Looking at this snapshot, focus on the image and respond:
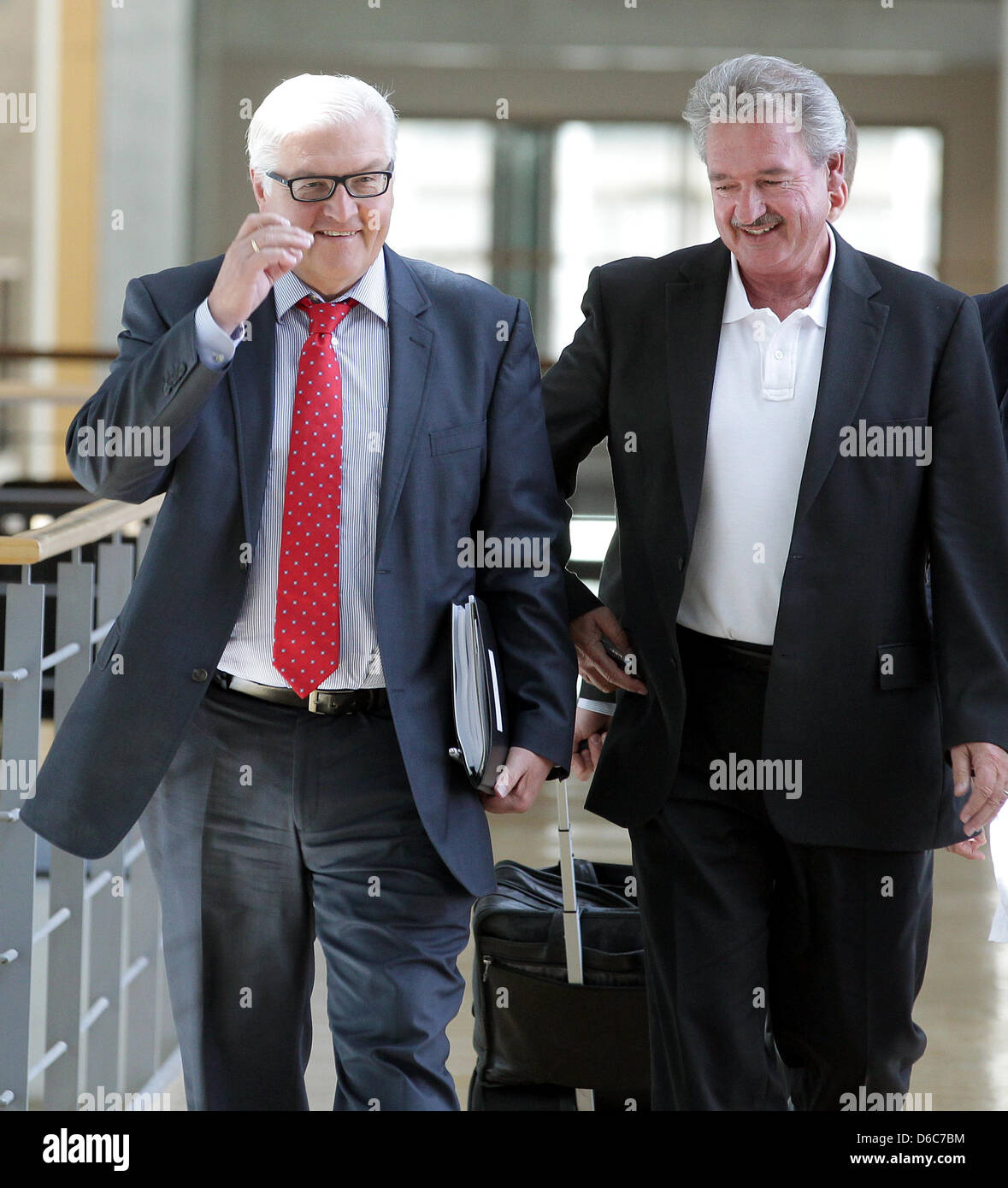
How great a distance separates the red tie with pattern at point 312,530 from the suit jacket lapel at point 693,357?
46 cm

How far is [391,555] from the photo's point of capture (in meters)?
1.80

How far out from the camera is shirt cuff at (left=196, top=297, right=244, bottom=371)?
1666 mm

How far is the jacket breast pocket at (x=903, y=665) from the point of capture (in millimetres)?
2023

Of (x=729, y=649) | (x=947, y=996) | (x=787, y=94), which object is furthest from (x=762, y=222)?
(x=947, y=996)

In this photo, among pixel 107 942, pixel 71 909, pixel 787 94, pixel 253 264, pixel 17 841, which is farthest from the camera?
pixel 107 942

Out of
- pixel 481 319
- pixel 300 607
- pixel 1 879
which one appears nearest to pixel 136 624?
pixel 300 607

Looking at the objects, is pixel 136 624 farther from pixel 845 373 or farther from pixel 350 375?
pixel 845 373

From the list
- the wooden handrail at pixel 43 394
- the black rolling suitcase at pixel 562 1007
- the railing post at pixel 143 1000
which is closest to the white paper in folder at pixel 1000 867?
the black rolling suitcase at pixel 562 1007

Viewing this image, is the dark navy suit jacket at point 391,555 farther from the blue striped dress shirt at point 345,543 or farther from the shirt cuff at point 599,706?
the shirt cuff at point 599,706

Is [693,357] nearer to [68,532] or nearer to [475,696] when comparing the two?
[475,696]

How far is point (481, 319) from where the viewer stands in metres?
1.93

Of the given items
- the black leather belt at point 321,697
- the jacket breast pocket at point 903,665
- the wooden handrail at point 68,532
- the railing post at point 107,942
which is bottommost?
the railing post at point 107,942

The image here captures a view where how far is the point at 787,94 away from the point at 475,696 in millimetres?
859
